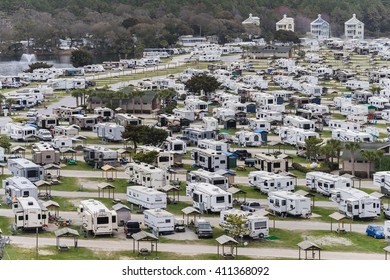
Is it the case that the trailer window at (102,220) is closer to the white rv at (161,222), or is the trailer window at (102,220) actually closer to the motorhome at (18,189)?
the white rv at (161,222)

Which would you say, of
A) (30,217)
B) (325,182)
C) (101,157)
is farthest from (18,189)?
(325,182)

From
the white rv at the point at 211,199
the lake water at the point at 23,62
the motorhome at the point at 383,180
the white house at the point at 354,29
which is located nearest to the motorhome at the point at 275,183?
the white rv at the point at 211,199

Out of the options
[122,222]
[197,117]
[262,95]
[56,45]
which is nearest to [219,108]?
[197,117]

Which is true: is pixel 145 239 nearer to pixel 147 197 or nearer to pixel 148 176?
pixel 147 197

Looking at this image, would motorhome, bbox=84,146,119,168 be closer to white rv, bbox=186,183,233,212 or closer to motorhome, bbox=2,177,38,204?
motorhome, bbox=2,177,38,204

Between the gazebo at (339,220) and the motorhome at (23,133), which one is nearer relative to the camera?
the gazebo at (339,220)

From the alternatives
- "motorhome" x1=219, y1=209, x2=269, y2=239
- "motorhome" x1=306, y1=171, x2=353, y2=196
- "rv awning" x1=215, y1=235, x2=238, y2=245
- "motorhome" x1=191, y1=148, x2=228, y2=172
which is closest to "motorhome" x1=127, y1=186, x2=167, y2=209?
"motorhome" x1=219, y1=209, x2=269, y2=239
